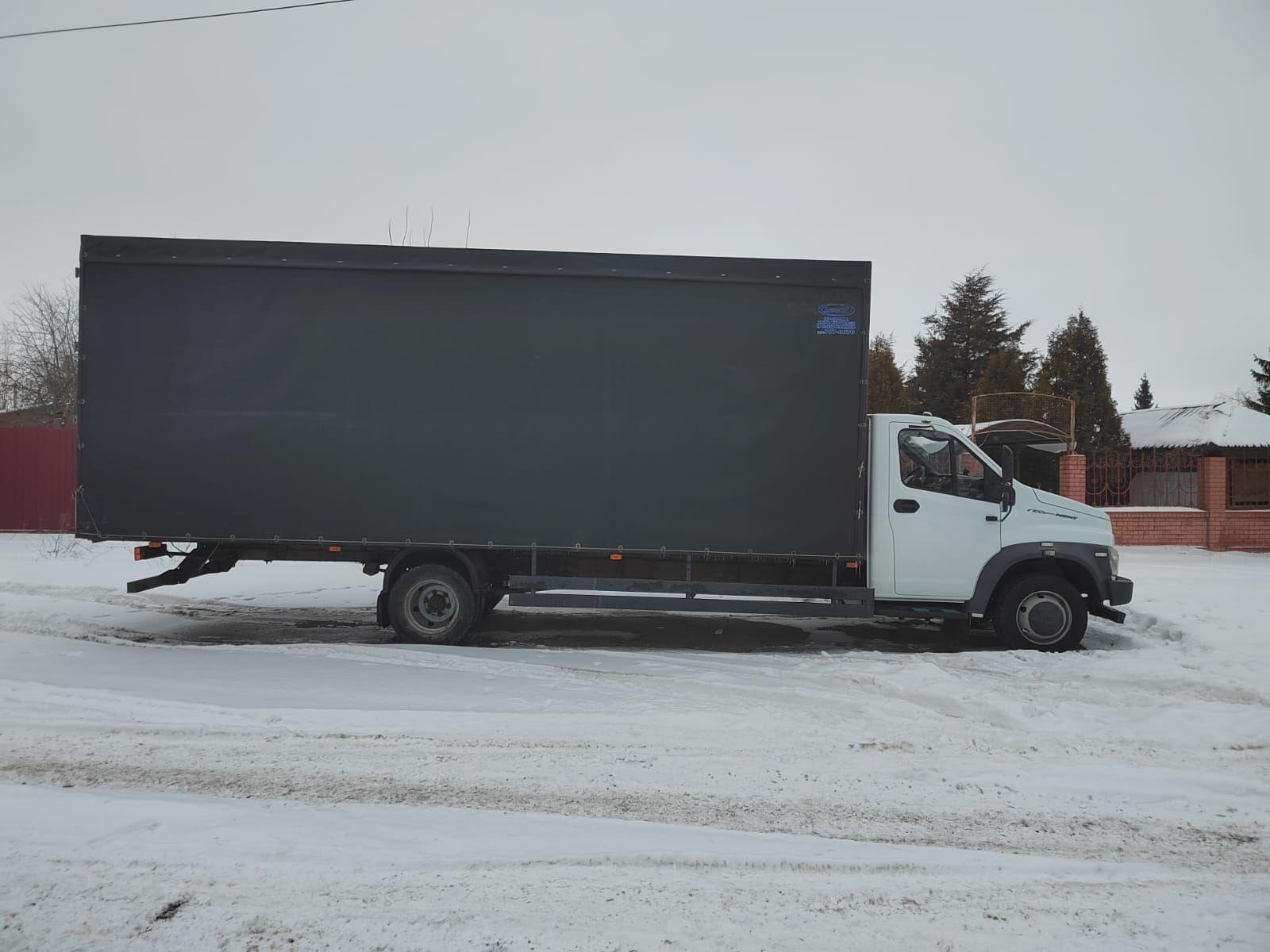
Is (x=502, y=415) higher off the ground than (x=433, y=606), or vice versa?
(x=502, y=415)

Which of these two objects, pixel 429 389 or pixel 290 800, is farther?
pixel 429 389

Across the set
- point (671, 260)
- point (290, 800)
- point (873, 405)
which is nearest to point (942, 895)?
point (290, 800)

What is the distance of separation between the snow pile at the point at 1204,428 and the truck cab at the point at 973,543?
16.7 meters

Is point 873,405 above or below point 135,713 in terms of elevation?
above

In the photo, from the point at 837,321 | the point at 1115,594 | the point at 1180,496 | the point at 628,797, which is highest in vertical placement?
the point at 837,321

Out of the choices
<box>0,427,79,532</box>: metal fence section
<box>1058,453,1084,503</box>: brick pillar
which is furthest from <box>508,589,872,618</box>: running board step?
<box>0,427,79,532</box>: metal fence section

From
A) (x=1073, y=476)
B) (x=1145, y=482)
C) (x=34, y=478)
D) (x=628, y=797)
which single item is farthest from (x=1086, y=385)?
(x=34, y=478)

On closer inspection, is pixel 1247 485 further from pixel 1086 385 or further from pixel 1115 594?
pixel 1115 594

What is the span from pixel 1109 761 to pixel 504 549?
16.2 ft

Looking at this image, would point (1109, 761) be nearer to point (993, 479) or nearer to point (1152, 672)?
point (1152, 672)

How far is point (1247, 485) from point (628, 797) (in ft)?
61.8

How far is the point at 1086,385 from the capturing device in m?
24.2

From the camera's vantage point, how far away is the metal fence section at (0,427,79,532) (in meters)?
17.0

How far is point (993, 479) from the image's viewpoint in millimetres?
6984
